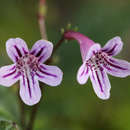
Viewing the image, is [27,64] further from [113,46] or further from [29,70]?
[113,46]

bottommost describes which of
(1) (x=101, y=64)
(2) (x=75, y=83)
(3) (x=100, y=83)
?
(2) (x=75, y=83)

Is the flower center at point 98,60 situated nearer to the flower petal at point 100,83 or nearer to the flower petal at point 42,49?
the flower petal at point 100,83

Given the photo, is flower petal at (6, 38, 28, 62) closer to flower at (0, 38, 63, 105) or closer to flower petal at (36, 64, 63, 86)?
flower at (0, 38, 63, 105)

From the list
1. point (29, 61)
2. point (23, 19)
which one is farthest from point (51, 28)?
point (29, 61)

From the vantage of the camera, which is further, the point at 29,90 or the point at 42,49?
the point at 29,90

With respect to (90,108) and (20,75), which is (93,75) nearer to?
(20,75)

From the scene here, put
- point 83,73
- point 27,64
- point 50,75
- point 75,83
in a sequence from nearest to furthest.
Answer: point 83,73, point 50,75, point 27,64, point 75,83

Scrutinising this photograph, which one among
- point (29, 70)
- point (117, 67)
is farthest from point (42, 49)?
point (117, 67)

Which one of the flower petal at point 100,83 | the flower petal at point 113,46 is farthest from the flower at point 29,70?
the flower petal at point 113,46
